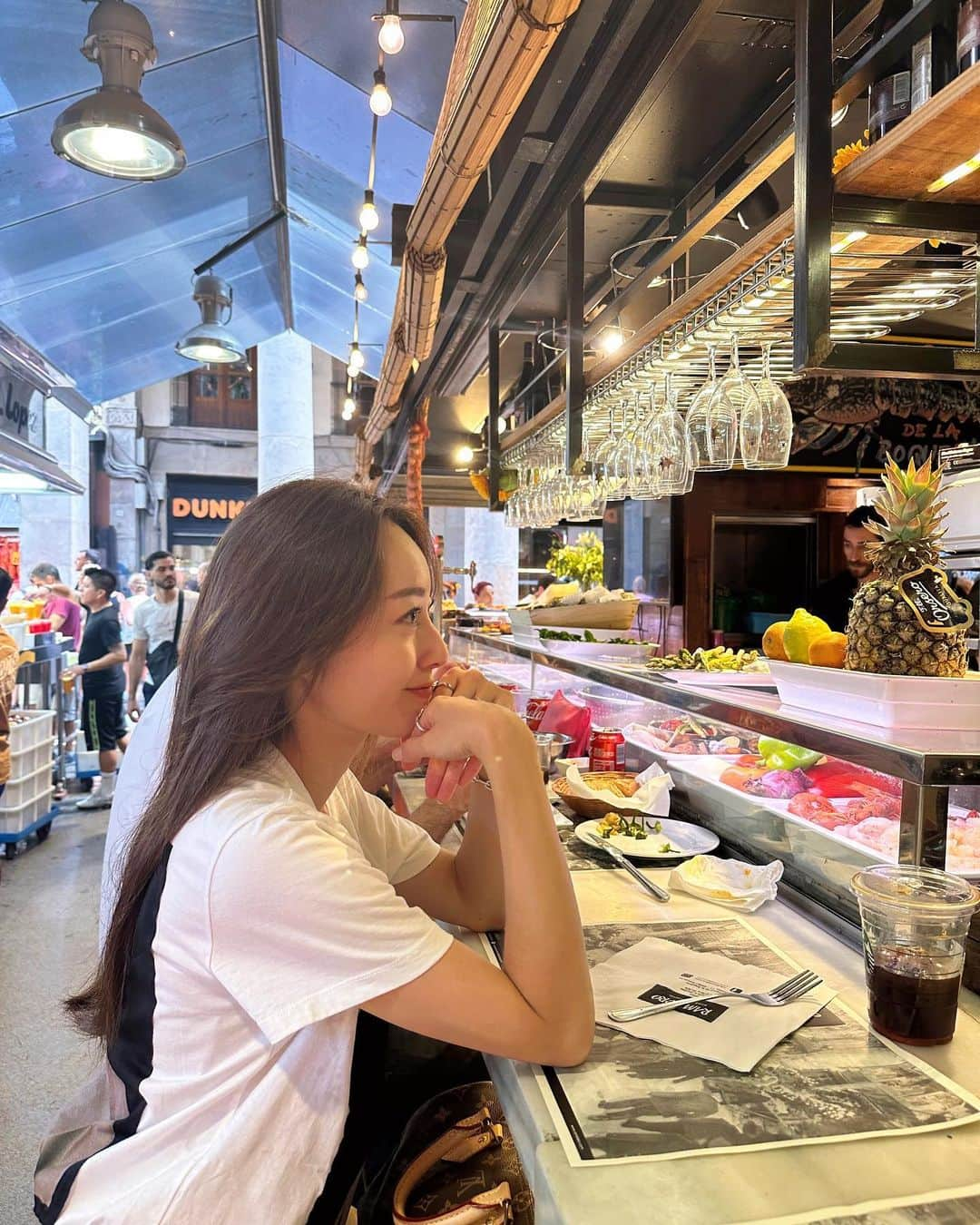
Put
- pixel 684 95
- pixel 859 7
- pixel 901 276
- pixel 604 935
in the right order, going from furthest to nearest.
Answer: pixel 684 95 < pixel 859 7 < pixel 901 276 < pixel 604 935

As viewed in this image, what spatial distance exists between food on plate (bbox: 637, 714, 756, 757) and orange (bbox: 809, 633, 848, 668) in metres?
0.50

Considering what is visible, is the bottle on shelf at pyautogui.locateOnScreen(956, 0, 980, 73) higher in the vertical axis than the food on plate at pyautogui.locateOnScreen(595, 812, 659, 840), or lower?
higher

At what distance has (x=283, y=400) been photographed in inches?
603

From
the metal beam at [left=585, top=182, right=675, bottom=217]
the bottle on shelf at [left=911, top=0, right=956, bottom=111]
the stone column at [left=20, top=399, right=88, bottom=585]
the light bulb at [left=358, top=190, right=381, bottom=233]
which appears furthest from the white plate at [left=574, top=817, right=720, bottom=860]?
the stone column at [left=20, top=399, right=88, bottom=585]

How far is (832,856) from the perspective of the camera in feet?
5.40

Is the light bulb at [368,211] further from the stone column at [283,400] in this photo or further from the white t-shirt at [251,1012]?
the stone column at [283,400]

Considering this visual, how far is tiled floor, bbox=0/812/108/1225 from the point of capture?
8.75 feet

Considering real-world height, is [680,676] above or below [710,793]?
above

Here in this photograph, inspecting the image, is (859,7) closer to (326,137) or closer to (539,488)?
(539,488)

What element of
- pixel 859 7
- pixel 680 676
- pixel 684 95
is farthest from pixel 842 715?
pixel 684 95

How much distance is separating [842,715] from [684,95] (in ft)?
6.76

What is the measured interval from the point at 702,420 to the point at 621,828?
3.65 feet

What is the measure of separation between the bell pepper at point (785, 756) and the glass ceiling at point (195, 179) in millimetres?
2812

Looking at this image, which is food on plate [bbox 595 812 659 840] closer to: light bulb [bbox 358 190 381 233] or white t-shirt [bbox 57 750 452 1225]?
white t-shirt [bbox 57 750 452 1225]
